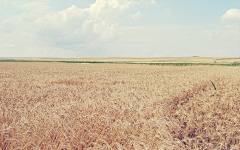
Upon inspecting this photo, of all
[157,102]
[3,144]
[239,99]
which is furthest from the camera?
[239,99]

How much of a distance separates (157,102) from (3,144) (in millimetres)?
4458

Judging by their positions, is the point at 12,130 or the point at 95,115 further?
the point at 95,115

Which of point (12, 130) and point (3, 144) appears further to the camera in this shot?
point (12, 130)

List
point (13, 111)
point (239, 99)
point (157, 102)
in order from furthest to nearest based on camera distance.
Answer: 1. point (239, 99)
2. point (157, 102)
3. point (13, 111)

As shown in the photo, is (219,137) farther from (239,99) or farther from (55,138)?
(239,99)

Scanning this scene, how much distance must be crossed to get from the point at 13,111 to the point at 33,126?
170 centimetres

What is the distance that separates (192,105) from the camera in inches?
254

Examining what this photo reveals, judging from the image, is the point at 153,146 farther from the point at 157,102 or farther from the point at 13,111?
the point at 13,111

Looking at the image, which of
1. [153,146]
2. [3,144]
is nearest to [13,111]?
[3,144]

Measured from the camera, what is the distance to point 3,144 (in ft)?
10.7

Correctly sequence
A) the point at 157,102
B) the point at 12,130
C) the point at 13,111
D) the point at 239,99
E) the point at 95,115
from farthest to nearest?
the point at 239,99, the point at 157,102, the point at 13,111, the point at 95,115, the point at 12,130

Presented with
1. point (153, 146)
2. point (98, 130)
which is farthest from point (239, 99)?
point (98, 130)

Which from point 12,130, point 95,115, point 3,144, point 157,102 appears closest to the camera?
point 3,144

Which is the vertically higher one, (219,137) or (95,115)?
(95,115)
